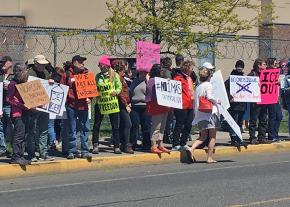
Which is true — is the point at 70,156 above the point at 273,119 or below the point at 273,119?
below

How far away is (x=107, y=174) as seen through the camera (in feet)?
42.8

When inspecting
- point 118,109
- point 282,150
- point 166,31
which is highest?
point 166,31

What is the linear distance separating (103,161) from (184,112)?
2473mm

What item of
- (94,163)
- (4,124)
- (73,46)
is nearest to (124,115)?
(94,163)

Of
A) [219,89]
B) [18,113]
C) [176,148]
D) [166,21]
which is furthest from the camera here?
[166,21]

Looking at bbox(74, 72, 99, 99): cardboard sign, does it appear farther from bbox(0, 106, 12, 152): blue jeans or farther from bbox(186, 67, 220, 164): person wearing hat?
bbox(186, 67, 220, 164): person wearing hat

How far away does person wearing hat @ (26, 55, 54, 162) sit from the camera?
43.3ft

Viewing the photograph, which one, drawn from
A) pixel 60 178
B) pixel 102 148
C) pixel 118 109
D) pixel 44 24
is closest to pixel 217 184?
pixel 60 178

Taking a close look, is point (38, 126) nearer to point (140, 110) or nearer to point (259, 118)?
point (140, 110)

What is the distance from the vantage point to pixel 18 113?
1295 cm

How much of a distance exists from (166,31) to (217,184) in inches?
322

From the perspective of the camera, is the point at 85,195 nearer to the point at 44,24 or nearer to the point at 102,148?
the point at 102,148

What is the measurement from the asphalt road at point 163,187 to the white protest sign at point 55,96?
4.37 feet

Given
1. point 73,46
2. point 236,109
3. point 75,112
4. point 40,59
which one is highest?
point 73,46
